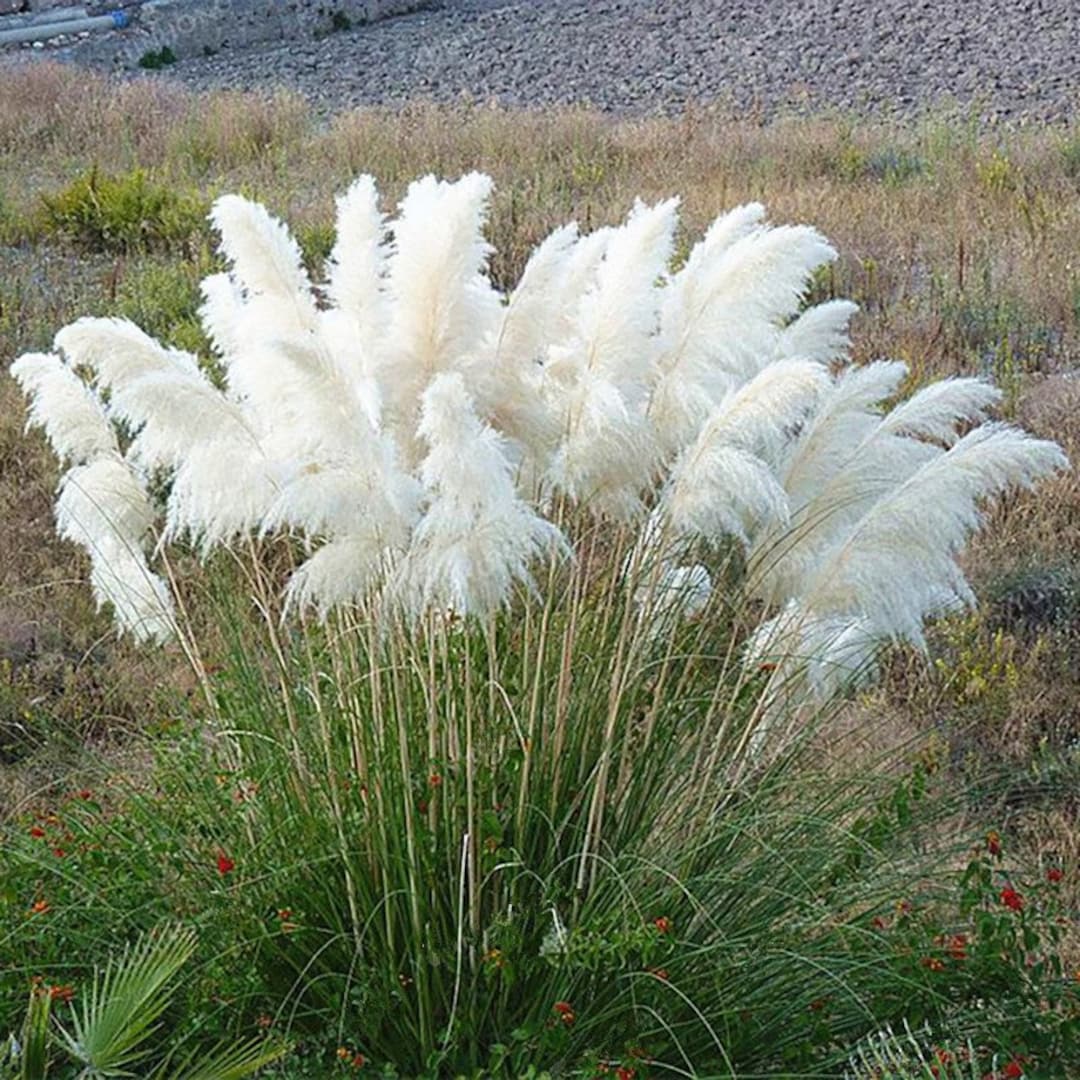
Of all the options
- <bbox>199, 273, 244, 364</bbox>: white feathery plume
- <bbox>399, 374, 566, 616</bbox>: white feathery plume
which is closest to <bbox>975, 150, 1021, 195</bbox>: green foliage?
<bbox>199, 273, 244, 364</bbox>: white feathery plume

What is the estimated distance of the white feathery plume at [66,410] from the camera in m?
3.84

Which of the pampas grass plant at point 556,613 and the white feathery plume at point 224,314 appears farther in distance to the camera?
the white feathery plume at point 224,314

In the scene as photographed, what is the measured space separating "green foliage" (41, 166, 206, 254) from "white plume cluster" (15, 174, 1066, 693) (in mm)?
7257

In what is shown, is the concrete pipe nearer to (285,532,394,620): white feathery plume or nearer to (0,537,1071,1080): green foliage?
(0,537,1071,1080): green foliage

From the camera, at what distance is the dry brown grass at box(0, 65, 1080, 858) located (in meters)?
5.88

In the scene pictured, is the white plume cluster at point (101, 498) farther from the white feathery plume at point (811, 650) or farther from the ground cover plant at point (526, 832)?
the white feathery plume at point (811, 650)

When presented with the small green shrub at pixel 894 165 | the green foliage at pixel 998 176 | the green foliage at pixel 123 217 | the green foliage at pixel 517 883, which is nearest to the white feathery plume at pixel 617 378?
the green foliage at pixel 517 883

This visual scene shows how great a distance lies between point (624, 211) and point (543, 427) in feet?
25.2

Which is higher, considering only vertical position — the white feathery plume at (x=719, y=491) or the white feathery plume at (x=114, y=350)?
the white feathery plume at (x=114, y=350)

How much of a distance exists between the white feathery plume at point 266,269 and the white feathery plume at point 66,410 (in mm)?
532

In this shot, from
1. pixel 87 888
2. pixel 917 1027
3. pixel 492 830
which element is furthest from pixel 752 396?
pixel 87 888

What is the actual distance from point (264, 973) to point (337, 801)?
0.36 m

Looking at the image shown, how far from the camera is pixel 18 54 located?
74.8 ft

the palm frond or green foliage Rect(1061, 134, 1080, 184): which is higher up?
the palm frond
